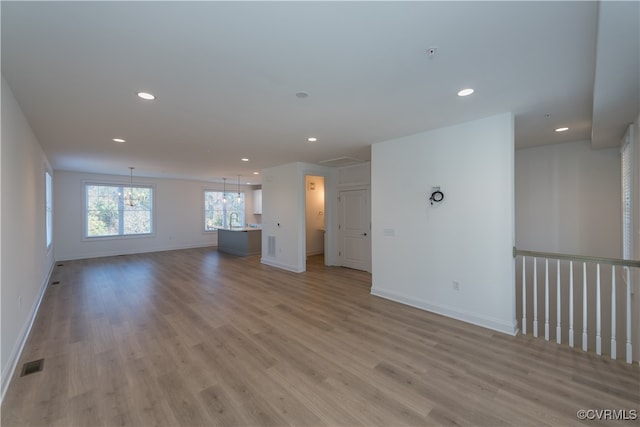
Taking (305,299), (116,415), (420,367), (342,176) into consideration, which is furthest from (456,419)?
(342,176)

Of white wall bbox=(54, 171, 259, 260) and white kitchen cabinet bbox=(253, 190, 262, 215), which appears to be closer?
white wall bbox=(54, 171, 259, 260)

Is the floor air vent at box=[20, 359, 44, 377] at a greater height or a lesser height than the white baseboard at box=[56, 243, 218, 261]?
lesser

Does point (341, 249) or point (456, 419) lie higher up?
point (341, 249)

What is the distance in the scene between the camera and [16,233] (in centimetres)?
277

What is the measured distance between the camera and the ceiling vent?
579cm

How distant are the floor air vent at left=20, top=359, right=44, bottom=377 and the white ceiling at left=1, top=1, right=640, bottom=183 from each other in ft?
8.47

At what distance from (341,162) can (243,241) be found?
167 inches

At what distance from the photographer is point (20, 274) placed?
114 inches

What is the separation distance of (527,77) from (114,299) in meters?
6.09

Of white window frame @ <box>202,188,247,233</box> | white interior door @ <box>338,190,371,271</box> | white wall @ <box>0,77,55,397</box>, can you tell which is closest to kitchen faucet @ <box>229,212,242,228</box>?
white window frame @ <box>202,188,247,233</box>

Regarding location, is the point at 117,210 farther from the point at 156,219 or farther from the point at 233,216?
the point at 233,216

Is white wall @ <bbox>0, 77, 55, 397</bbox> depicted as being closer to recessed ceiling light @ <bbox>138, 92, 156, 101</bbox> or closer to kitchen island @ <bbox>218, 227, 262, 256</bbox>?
recessed ceiling light @ <bbox>138, 92, 156, 101</bbox>

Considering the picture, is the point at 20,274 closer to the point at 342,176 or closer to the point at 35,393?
the point at 35,393

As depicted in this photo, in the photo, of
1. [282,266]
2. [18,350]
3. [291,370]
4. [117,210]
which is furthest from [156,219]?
[291,370]
